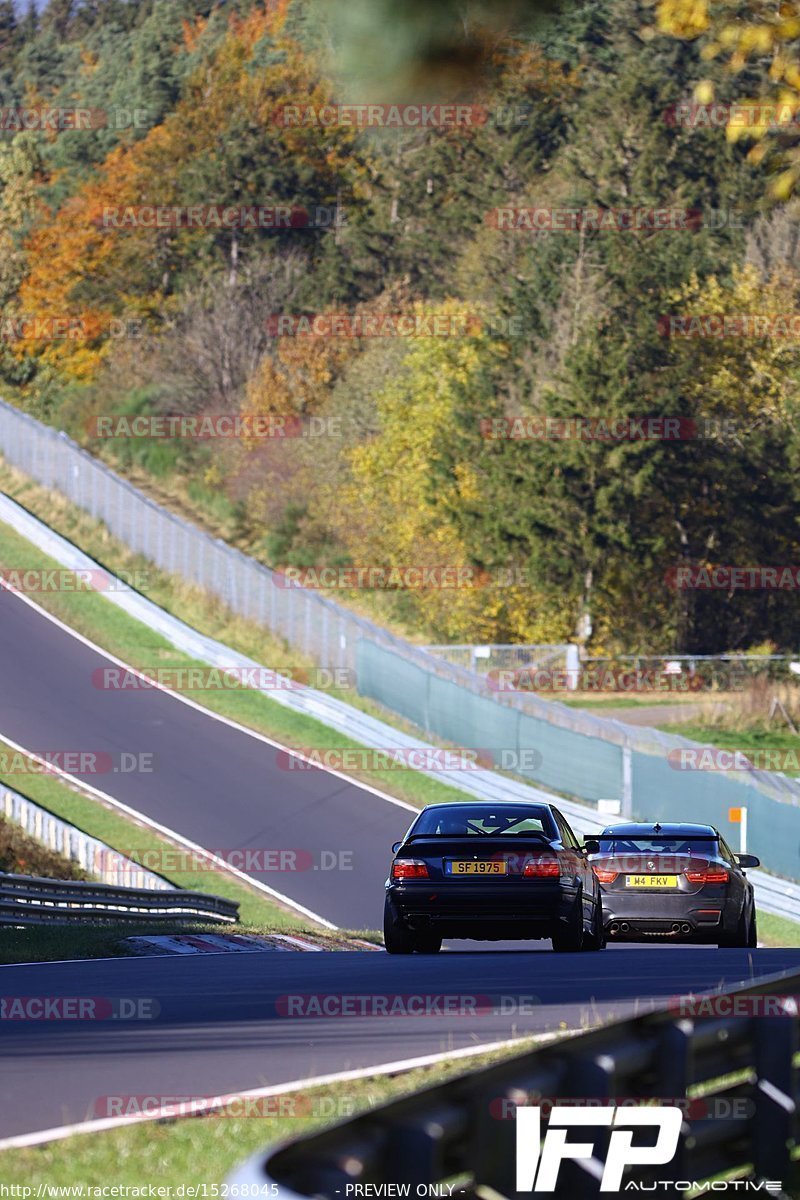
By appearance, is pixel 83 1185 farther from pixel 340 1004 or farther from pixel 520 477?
pixel 520 477

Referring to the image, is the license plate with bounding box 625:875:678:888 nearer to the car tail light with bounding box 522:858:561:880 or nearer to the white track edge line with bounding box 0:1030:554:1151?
the car tail light with bounding box 522:858:561:880

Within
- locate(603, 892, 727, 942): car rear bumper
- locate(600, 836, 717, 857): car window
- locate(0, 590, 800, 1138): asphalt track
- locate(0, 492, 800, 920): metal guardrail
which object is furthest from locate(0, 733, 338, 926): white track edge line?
locate(603, 892, 727, 942): car rear bumper

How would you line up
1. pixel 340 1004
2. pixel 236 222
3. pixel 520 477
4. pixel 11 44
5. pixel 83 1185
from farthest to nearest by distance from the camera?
1. pixel 11 44
2. pixel 236 222
3. pixel 520 477
4. pixel 340 1004
5. pixel 83 1185

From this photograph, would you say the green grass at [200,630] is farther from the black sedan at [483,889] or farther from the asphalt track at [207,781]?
the black sedan at [483,889]

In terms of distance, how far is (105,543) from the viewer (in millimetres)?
60781

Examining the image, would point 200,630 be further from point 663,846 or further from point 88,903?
point 663,846

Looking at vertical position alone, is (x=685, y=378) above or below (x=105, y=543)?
above

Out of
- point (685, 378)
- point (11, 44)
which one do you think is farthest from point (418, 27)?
point (11, 44)

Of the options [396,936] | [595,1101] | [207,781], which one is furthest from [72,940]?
[207,781]

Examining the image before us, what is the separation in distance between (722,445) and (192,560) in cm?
2299

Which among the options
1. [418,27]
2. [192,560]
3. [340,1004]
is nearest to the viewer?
[340,1004]

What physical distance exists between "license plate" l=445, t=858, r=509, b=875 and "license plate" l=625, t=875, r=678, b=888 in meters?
3.17

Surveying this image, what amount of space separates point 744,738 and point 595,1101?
4706 cm

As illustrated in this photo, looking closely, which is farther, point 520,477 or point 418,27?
point 418,27
